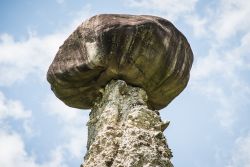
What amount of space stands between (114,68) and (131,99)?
2.17 feet

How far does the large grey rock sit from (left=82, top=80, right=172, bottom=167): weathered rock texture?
1.13 ft

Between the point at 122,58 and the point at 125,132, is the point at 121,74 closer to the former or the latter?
the point at 122,58

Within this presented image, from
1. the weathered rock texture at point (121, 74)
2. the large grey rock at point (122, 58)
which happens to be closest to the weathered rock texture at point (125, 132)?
the weathered rock texture at point (121, 74)

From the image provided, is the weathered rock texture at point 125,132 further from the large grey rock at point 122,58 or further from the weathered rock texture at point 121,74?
the large grey rock at point 122,58

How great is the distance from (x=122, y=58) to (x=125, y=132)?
1588mm

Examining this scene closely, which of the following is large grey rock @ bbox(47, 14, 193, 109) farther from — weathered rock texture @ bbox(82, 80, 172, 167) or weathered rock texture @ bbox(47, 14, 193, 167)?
weathered rock texture @ bbox(82, 80, 172, 167)

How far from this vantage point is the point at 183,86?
9.85m

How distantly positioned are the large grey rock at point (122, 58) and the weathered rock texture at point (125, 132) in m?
0.34

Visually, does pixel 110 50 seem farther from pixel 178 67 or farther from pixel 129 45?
pixel 178 67

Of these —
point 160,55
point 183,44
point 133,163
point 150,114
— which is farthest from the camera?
point 183,44

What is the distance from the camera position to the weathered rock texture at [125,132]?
721 cm

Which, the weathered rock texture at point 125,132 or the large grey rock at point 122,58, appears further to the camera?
the large grey rock at point 122,58

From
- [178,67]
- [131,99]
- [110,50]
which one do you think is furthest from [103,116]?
[178,67]

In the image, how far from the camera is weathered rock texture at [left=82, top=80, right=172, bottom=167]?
721 cm
